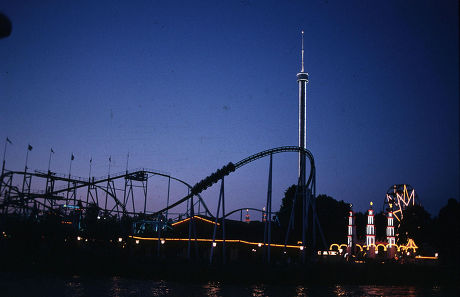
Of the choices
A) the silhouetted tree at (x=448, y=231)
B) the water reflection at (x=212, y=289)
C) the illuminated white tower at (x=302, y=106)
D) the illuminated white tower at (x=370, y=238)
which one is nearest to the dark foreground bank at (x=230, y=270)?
the water reflection at (x=212, y=289)

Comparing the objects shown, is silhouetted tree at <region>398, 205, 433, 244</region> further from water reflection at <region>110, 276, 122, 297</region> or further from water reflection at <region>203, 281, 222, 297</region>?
water reflection at <region>110, 276, 122, 297</region>

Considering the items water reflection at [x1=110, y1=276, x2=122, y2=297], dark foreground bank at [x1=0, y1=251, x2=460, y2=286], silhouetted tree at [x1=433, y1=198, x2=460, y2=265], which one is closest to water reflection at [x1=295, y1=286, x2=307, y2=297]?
dark foreground bank at [x1=0, y1=251, x2=460, y2=286]


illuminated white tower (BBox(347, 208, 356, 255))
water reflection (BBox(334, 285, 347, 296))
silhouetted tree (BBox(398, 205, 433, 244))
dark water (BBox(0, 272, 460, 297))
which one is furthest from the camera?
silhouetted tree (BBox(398, 205, 433, 244))

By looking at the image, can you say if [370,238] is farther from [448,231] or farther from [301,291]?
[301,291]

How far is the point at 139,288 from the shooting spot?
19.7 m

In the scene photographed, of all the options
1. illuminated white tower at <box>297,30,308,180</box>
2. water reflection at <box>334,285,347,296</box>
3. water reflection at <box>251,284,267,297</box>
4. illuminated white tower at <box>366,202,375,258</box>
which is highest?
illuminated white tower at <box>297,30,308,180</box>

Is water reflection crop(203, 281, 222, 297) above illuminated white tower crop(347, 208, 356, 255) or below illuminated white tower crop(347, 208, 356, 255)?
below

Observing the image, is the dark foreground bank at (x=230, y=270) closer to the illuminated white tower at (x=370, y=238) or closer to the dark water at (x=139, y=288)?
the dark water at (x=139, y=288)

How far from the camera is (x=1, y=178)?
37.8m

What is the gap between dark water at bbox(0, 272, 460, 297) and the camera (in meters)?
17.6

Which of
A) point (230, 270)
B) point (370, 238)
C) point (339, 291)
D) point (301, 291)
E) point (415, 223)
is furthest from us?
point (415, 223)

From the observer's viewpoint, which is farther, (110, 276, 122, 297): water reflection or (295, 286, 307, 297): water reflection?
(295, 286, 307, 297): water reflection

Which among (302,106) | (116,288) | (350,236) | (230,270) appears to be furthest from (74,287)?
(302,106)

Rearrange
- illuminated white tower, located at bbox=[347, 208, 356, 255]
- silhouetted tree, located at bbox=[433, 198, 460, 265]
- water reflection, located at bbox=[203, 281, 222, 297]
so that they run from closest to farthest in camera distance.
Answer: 1. water reflection, located at bbox=[203, 281, 222, 297]
2. silhouetted tree, located at bbox=[433, 198, 460, 265]
3. illuminated white tower, located at bbox=[347, 208, 356, 255]
